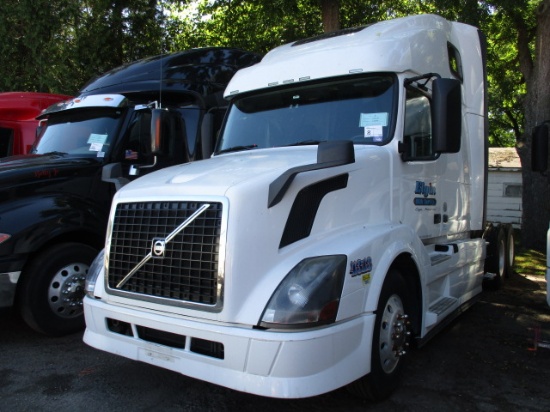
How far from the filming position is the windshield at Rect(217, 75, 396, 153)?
405 centimetres

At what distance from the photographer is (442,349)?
15.9 ft

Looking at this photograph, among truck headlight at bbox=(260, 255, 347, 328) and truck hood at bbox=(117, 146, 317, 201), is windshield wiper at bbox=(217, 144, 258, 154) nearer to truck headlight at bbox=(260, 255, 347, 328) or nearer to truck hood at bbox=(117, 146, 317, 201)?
truck hood at bbox=(117, 146, 317, 201)

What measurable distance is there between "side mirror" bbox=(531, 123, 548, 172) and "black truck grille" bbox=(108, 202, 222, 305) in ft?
13.0

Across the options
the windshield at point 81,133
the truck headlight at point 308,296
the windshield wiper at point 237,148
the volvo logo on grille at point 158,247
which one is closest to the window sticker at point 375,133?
the windshield wiper at point 237,148

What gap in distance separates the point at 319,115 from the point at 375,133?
53 centimetres

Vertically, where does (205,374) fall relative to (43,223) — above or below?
below

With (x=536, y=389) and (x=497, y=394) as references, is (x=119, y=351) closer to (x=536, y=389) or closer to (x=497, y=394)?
(x=497, y=394)

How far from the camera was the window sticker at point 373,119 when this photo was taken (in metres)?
4.02

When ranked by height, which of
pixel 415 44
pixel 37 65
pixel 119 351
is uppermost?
pixel 37 65

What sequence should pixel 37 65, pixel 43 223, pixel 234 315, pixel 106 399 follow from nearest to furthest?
pixel 234 315, pixel 106 399, pixel 43 223, pixel 37 65

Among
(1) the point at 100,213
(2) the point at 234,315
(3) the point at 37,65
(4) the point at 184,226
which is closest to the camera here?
(2) the point at 234,315

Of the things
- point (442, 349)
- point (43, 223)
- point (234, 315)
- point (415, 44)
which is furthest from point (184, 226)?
point (442, 349)

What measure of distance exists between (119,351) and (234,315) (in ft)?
3.36

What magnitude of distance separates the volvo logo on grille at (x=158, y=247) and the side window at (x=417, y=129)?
6.68ft
